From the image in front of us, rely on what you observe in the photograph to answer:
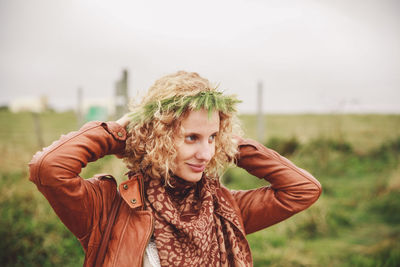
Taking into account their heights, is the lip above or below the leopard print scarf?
above

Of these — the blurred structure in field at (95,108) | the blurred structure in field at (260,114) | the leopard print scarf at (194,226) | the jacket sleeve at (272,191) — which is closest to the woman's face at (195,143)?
the leopard print scarf at (194,226)

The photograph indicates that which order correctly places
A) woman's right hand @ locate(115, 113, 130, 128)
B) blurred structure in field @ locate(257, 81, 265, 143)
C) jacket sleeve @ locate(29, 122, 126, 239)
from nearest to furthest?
jacket sleeve @ locate(29, 122, 126, 239) → woman's right hand @ locate(115, 113, 130, 128) → blurred structure in field @ locate(257, 81, 265, 143)

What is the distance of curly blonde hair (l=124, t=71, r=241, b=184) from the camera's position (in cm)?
149

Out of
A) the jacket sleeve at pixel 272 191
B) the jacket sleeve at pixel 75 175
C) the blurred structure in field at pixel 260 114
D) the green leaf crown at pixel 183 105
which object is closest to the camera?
the jacket sleeve at pixel 75 175

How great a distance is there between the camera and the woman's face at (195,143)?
1.49 metres

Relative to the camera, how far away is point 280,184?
175 cm

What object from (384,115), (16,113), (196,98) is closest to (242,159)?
(196,98)

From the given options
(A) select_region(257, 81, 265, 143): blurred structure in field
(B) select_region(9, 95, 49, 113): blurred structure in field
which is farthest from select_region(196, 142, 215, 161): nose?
(B) select_region(9, 95, 49, 113): blurred structure in field

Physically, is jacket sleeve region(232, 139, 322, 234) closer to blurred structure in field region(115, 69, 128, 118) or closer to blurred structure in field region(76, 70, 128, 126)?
blurred structure in field region(115, 69, 128, 118)

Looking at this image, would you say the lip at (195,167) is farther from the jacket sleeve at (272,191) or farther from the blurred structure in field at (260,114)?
the blurred structure in field at (260,114)

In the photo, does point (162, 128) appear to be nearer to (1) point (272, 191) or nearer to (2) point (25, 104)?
(1) point (272, 191)

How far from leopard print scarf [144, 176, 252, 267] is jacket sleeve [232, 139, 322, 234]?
159 mm

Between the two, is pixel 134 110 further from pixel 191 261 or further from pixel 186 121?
pixel 191 261

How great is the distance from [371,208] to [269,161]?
486 cm
